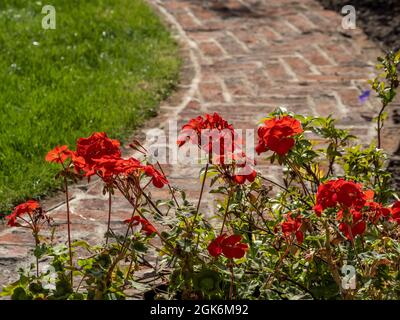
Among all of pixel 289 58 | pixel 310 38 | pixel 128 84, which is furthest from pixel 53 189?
pixel 310 38

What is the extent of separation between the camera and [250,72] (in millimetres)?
6590

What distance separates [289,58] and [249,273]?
407cm

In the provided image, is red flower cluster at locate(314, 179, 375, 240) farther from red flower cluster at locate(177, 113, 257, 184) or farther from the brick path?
the brick path

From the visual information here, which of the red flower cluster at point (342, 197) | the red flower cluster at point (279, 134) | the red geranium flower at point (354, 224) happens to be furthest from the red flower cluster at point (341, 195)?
the red flower cluster at point (279, 134)

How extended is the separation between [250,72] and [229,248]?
398cm

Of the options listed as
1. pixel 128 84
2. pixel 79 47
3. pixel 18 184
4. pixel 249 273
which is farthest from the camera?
pixel 79 47

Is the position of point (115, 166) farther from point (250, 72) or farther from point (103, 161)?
point (250, 72)

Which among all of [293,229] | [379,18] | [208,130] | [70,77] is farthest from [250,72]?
[293,229]

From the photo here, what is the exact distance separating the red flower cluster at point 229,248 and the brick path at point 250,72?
4.68 ft

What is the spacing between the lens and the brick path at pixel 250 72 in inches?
180

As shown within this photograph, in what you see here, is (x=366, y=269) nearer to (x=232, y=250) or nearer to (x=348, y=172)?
(x=232, y=250)

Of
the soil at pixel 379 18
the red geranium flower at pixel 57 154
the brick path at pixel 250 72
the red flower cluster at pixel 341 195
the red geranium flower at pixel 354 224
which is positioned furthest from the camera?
the soil at pixel 379 18

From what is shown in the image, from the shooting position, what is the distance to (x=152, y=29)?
290 inches

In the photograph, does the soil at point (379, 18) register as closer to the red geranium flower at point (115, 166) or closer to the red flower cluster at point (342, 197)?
the red flower cluster at point (342, 197)
